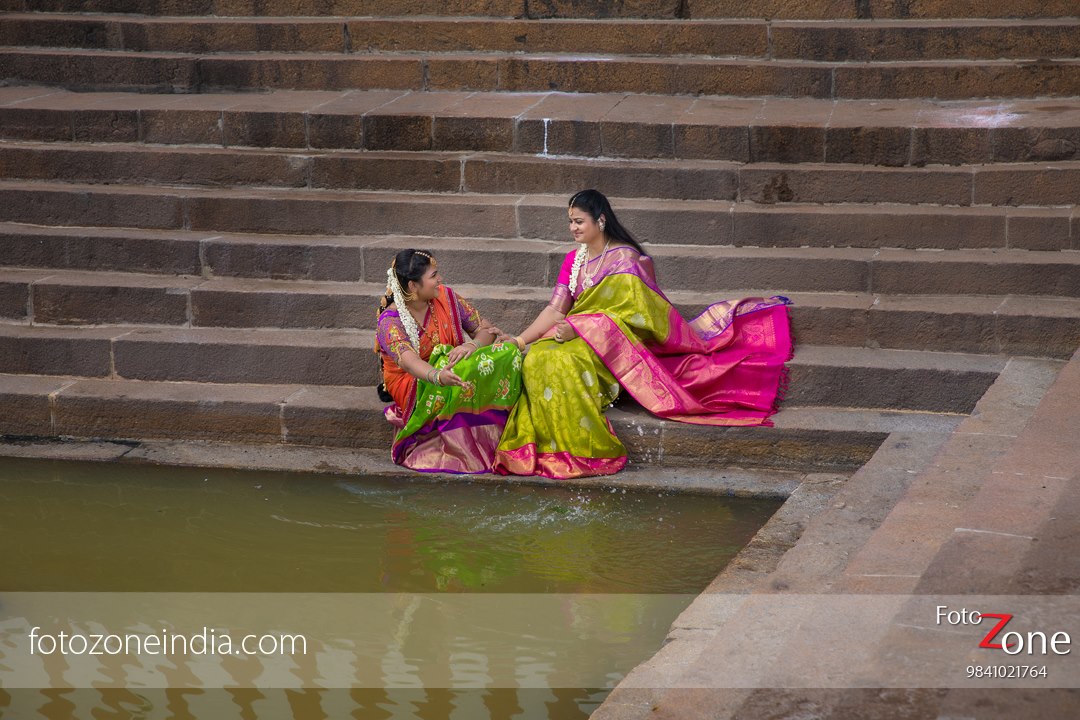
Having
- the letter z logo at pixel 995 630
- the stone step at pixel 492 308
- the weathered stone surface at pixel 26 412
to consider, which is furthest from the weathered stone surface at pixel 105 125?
the letter z logo at pixel 995 630

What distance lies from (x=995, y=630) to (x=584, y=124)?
496 cm

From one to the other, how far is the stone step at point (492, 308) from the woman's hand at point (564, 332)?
0.67 metres

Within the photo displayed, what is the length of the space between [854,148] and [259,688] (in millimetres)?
4569

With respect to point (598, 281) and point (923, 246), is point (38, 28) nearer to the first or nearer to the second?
Answer: point (598, 281)

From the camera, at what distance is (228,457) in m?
6.17

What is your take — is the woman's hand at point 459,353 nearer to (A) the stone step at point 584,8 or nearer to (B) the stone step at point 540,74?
(B) the stone step at point 540,74

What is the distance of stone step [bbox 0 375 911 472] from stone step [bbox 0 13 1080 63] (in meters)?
3.23

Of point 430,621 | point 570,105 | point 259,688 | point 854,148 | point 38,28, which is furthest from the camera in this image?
point 38,28

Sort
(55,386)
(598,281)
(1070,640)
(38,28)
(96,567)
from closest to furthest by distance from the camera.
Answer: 1. (1070,640)
2. (96,567)
3. (598,281)
4. (55,386)
5. (38,28)

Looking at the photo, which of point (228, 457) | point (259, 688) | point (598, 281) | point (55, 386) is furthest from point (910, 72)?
point (259, 688)

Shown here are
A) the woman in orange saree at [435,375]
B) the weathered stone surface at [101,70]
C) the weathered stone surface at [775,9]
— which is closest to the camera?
the woman in orange saree at [435,375]

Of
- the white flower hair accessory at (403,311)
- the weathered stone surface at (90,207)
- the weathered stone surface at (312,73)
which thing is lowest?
the white flower hair accessory at (403,311)

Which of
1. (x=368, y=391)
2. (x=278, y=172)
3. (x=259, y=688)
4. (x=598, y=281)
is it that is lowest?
(x=259, y=688)

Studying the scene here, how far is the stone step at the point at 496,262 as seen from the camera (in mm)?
6516
